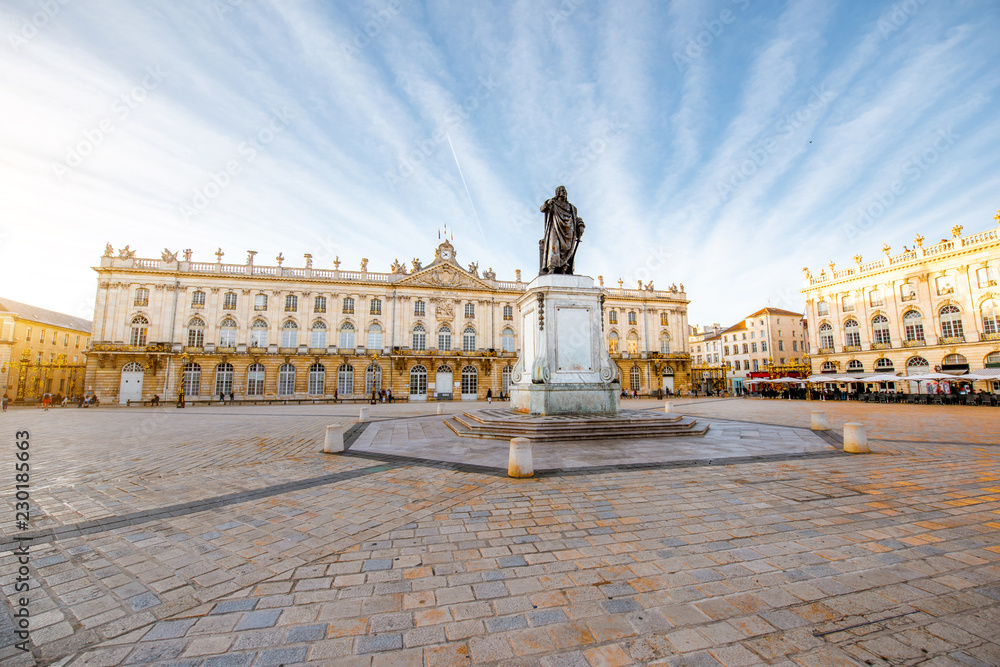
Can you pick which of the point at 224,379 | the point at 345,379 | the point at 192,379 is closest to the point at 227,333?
the point at 224,379

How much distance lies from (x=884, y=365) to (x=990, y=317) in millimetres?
7695

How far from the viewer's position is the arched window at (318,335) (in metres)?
38.2

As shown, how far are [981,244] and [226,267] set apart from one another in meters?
63.4

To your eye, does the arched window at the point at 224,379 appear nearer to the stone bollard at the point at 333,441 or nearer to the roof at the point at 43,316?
the roof at the point at 43,316

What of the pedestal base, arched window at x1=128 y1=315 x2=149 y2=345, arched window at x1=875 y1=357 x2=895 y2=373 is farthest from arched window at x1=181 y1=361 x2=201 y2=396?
arched window at x1=875 y1=357 x2=895 y2=373

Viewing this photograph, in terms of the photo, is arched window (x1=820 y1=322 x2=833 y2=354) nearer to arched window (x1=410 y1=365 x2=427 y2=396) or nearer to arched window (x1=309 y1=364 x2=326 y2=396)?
arched window (x1=410 y1=365 x2=427 y2=396)

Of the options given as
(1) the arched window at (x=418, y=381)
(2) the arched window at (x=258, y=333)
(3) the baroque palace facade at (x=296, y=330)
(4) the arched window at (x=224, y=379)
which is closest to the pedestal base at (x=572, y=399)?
(3) the baroque palace facade at (x=296, y=330)

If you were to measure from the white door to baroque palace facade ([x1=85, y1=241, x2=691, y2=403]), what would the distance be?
0.28 feet

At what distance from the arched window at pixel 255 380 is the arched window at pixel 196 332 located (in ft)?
15.8

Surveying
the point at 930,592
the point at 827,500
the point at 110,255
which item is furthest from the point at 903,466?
the point at 110,255

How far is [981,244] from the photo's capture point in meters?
A: 31.4

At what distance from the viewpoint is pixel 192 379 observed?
35.3 meters

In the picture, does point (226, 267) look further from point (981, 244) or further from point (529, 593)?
point (981, 244)

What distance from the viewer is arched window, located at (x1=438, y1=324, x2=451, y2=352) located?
41188 mm
